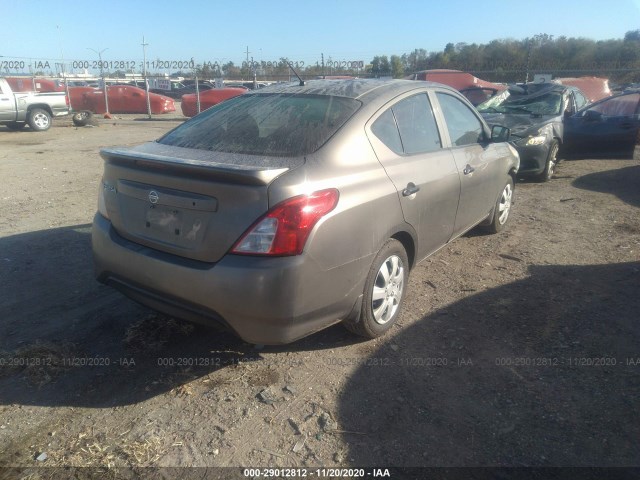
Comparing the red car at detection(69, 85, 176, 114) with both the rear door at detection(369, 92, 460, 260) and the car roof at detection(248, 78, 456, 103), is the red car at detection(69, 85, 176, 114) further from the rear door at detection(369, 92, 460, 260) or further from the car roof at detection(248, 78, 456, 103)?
the rear door at detection(369, 92, 460, 260)

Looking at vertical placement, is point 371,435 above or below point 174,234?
below

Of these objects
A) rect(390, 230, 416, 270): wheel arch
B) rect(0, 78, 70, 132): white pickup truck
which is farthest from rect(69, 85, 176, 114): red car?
rect(390, 230, 416, 270): wheel arch

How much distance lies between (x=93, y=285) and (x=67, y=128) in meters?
16.2

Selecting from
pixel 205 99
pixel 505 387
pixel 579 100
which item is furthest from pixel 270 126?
pixel 205 99

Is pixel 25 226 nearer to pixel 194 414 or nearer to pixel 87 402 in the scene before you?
pixel 87 402

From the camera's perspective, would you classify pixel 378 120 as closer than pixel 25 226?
Yes

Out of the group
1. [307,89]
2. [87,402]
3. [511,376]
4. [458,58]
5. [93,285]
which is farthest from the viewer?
[458,58]

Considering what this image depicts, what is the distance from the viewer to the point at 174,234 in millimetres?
2832

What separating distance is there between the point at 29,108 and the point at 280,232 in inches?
675

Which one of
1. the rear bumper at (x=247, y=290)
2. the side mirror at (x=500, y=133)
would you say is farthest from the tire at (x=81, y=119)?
the rear bumper at (x=247, y=290)

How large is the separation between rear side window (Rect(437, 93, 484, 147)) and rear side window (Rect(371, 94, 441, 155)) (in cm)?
30

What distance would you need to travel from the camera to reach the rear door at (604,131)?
29.4 ft

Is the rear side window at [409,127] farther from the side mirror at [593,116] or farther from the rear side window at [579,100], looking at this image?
the rear side window at [579,100]

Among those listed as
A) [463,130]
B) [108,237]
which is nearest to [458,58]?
[463,130]
